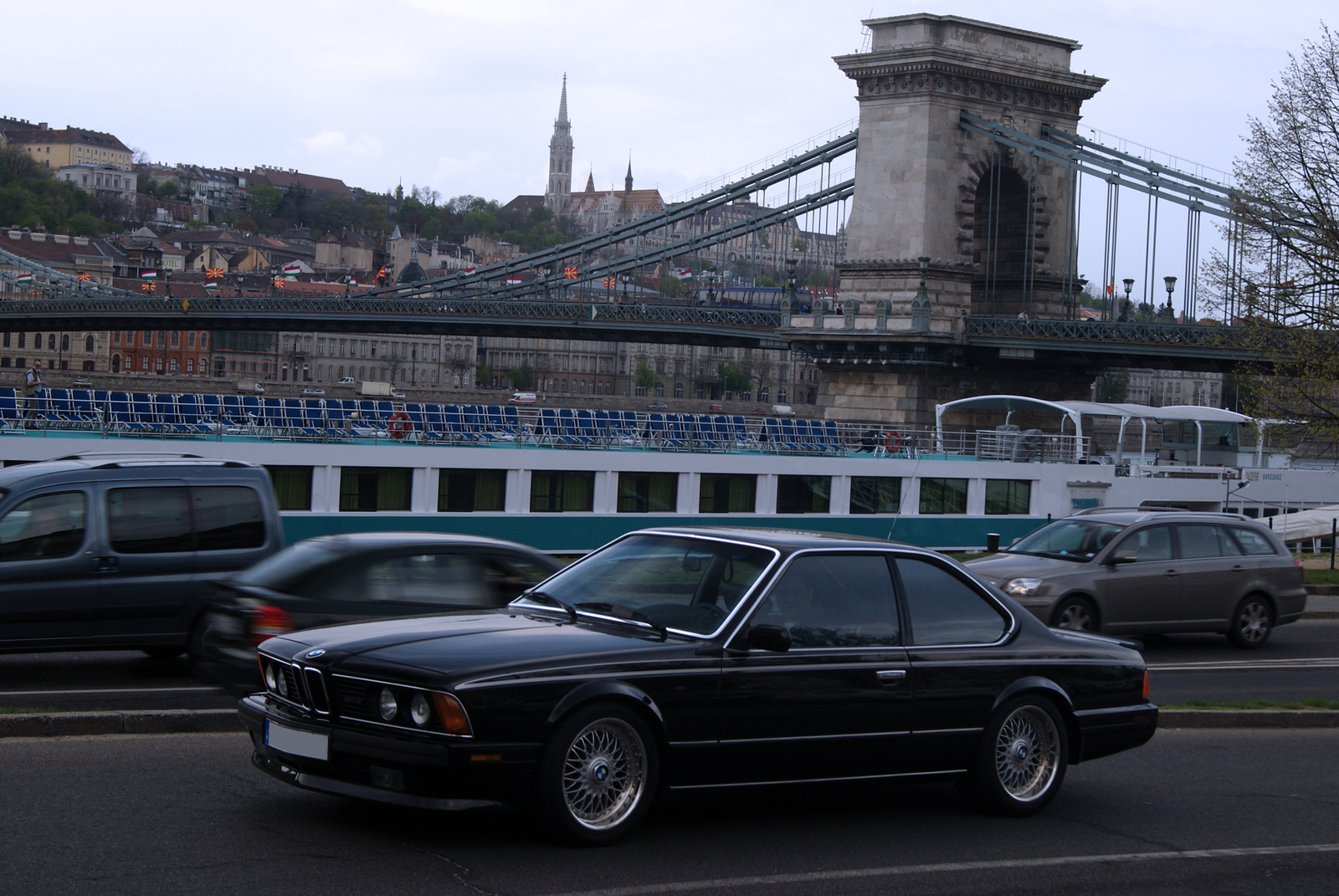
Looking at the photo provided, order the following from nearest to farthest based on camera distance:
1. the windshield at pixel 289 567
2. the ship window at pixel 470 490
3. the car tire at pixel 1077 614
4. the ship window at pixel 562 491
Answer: the windshield at pixel 289 567 < the car tire at pixel 1077 614 < the ship window at pixel 470 490 < the ship window at pixel 562 491

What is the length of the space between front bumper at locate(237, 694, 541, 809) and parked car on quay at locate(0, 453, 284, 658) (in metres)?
4.68

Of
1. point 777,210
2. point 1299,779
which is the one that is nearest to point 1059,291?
point 777,210

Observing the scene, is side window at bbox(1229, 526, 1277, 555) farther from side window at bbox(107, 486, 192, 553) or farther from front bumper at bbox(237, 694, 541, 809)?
front bumper at bbox(237, 694, 541, 809)

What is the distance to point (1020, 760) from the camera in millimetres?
6996

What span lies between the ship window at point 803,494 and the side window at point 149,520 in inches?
712

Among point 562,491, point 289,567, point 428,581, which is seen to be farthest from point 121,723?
point 562,491

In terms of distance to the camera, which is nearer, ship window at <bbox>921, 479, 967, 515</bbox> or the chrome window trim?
the chrome window trim

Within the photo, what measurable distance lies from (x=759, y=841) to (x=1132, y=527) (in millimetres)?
9138

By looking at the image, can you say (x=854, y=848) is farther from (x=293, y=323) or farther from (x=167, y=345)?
(x=167, y=345)

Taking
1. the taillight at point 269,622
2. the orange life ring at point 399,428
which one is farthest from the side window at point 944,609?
the orange life ring at point 399,428

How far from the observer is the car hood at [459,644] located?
572 centimetres

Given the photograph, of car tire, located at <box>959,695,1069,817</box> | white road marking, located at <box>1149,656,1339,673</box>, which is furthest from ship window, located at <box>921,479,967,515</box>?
car tire, located at <box>959,695,1069,817</box>

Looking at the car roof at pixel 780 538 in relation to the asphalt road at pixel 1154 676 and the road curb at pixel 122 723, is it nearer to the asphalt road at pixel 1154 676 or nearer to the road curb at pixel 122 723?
the road curb at pixel 122 723

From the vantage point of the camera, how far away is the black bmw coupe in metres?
5.65
